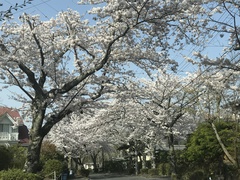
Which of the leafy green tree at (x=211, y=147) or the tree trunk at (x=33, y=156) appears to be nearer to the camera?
→ the tree trunk at (x=33, y=156)

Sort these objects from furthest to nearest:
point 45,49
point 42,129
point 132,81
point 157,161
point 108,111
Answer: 1. point 157,161
2. point 108,111
3. point 132,81
4. point 45,49
5. point 42,129

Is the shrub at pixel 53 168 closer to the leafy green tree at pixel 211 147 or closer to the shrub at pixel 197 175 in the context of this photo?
the shrub at pixel 197 175

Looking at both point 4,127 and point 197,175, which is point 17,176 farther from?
point 4,127

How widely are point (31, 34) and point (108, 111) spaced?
387 inches

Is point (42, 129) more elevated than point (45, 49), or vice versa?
point (45, 49)

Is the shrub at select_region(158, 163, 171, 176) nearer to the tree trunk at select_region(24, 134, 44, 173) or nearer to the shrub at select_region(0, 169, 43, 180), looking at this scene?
the tree trunk at select_region(24, 134, 44, 173)

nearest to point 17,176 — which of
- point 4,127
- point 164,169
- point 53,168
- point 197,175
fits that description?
point 197,175

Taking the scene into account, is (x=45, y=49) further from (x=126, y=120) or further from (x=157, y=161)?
(x=157, y=161)

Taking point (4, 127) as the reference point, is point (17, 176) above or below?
below

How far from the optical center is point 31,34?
44.2ft

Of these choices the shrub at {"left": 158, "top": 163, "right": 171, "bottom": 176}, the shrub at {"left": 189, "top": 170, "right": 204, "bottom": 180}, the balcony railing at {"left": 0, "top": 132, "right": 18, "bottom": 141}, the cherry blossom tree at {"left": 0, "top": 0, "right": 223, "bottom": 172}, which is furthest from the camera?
the balcony railing at {"left": 0, "top": 132, "right": 18, "bottom": 141}

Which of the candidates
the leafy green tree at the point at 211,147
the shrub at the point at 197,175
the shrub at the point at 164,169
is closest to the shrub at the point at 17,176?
the leafy green tree at the point at 211,147

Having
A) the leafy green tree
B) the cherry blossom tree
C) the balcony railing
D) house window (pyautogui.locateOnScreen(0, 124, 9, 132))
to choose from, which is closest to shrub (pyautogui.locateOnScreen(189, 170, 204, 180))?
the leafy green tree

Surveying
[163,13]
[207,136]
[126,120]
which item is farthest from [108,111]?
[163,13]
